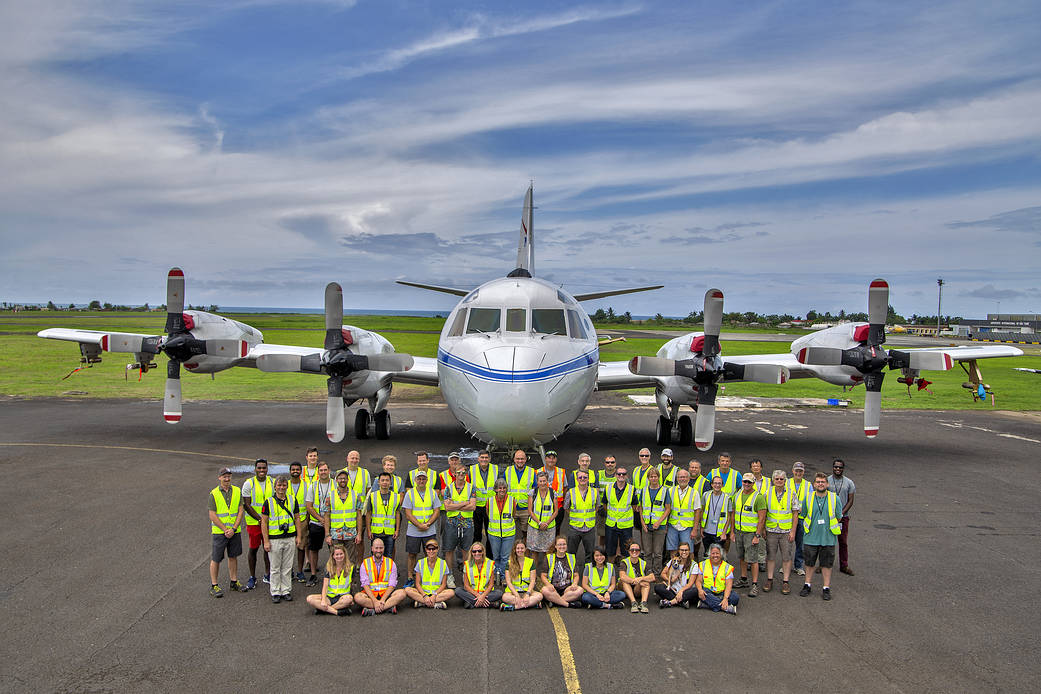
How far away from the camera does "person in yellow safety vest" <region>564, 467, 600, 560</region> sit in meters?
7.64

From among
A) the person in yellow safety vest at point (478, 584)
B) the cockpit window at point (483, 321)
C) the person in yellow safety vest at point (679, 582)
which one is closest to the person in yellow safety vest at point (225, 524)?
the person in yellow safety vest at point (478, 584)

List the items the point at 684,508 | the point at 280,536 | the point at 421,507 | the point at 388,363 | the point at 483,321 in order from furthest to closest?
the point at 388,363
the point at 483,321
the point at 684,508
the point at 421,507
the point at 280,536

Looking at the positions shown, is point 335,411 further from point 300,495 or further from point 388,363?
point 300,495

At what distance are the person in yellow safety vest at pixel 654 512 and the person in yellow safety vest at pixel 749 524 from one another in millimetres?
859

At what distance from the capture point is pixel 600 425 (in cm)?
2027

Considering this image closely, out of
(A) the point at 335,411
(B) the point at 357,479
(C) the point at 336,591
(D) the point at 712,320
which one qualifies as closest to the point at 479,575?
(C) the point at 336,591

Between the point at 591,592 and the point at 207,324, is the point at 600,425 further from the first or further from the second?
the point at 591,592

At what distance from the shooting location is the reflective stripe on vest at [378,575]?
687 centimetres

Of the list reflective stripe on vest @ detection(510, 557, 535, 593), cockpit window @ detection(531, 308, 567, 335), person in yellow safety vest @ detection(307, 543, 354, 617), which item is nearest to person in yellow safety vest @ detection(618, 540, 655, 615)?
reflective stripe on vest @ detection(510, 557, 535, 593)

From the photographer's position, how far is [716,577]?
7.06 metres

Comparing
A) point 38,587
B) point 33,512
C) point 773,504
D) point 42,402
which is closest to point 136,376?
point 42,402

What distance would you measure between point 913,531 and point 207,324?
48.6 feet

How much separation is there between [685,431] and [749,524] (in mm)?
9064

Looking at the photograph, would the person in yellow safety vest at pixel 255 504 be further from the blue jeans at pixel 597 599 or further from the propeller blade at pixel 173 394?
the propeller blade at pixel 173 394
